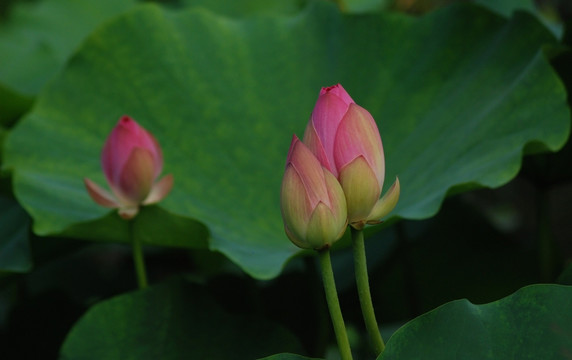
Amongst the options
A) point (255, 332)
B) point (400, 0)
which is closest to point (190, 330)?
point (255, 332)

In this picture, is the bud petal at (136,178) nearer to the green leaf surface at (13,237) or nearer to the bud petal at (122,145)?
the bud petal at (122,145)

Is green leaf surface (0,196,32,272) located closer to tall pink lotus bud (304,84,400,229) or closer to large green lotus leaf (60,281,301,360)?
large green lotus leaf (60,281,301,360)

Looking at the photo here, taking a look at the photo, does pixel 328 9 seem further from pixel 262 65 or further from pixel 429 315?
pixel 429 315

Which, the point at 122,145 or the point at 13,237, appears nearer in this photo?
the point at 122,145

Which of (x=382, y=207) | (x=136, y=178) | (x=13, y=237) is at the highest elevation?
(x=382, y=207)

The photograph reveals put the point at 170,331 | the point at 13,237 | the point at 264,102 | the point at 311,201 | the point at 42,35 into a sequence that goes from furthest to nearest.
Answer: the point at 42,35, the point at 264,102, the point at 13,237, the point at 170,331, the point at 311,201

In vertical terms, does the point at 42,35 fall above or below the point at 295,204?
below

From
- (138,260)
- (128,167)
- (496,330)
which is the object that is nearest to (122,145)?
(128,167)

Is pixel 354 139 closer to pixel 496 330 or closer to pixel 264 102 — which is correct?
pixel 496 330
